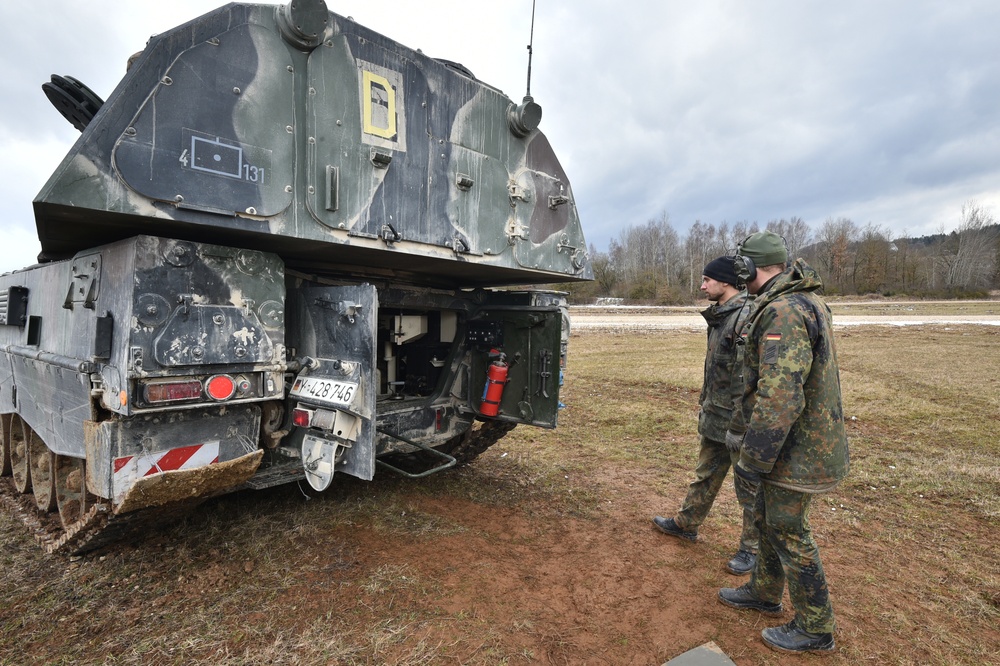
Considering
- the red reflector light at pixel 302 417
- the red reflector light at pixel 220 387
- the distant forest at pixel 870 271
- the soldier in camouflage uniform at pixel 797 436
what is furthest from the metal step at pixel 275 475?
the distant forest at pixel 870 271

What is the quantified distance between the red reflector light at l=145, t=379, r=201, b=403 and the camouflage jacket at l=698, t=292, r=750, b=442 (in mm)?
3045

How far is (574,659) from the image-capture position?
2537 mm

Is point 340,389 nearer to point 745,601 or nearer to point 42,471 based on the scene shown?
point 745,601

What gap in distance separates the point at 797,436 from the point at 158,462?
305 cm

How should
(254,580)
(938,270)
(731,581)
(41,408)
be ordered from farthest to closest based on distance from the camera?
(938,270)
(41,408)
(731,581)
(254,580)

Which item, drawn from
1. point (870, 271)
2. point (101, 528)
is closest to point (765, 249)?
point (101, 528)

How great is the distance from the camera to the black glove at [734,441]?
3.14 meters

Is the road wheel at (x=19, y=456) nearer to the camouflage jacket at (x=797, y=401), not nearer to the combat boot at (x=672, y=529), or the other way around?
the combat boot at (x=672, y=529)

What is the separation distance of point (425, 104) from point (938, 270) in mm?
64227

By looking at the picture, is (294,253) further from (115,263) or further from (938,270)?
(938,270)

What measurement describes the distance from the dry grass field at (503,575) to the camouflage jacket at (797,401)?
901 millimetres

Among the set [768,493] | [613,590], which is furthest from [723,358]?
[613,590]

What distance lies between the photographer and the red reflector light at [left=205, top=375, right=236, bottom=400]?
257 cm

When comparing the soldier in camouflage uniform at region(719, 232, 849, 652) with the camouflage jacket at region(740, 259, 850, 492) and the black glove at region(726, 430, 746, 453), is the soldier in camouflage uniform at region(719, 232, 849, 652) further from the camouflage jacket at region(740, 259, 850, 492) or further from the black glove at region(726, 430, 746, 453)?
the black glove at region(726, 430, 746, 453)
